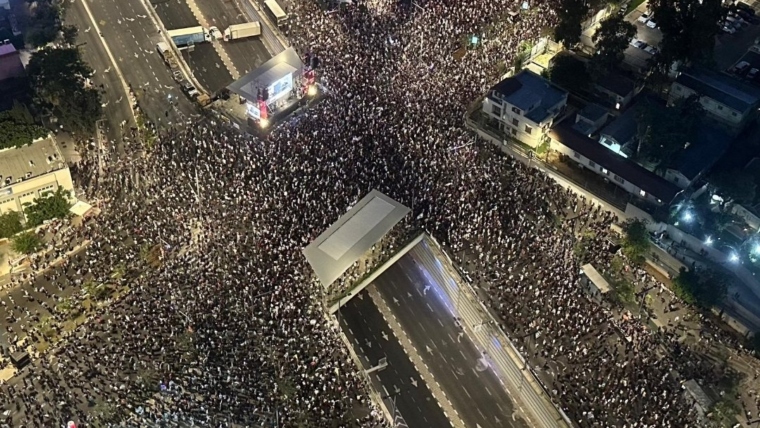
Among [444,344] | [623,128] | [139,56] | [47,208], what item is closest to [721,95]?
[623,128]

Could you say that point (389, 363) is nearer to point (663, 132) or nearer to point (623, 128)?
point (663, 132)

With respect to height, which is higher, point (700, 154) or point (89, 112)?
point (89, 112)

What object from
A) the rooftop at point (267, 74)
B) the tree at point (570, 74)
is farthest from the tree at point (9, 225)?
the tree at point (570, 74)

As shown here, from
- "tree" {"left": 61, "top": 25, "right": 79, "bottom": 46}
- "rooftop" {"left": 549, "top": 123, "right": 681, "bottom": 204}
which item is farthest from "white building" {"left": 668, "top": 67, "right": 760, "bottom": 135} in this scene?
"tree" {"left": 61, "top": 25, "right": 79, "bottom": 46}

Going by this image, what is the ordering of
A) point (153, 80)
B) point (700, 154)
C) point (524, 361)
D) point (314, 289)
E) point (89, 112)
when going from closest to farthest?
point (524, 361) < point (314, 289) < point (700, 154) < point (89, 112) < point (153, 80)

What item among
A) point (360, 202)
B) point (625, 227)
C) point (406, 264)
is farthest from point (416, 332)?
point (625, 227)

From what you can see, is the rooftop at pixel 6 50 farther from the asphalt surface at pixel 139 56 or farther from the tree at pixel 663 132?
the tree at pixel 663 132

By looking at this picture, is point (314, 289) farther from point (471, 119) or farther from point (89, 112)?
point (89, 112)

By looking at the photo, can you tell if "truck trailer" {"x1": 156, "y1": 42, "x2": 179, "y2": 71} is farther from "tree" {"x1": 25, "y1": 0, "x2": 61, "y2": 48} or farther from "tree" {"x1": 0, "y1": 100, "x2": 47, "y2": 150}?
"tree" {"x1": 0, "y1": 100, "x2": 47, "y2": 150}
